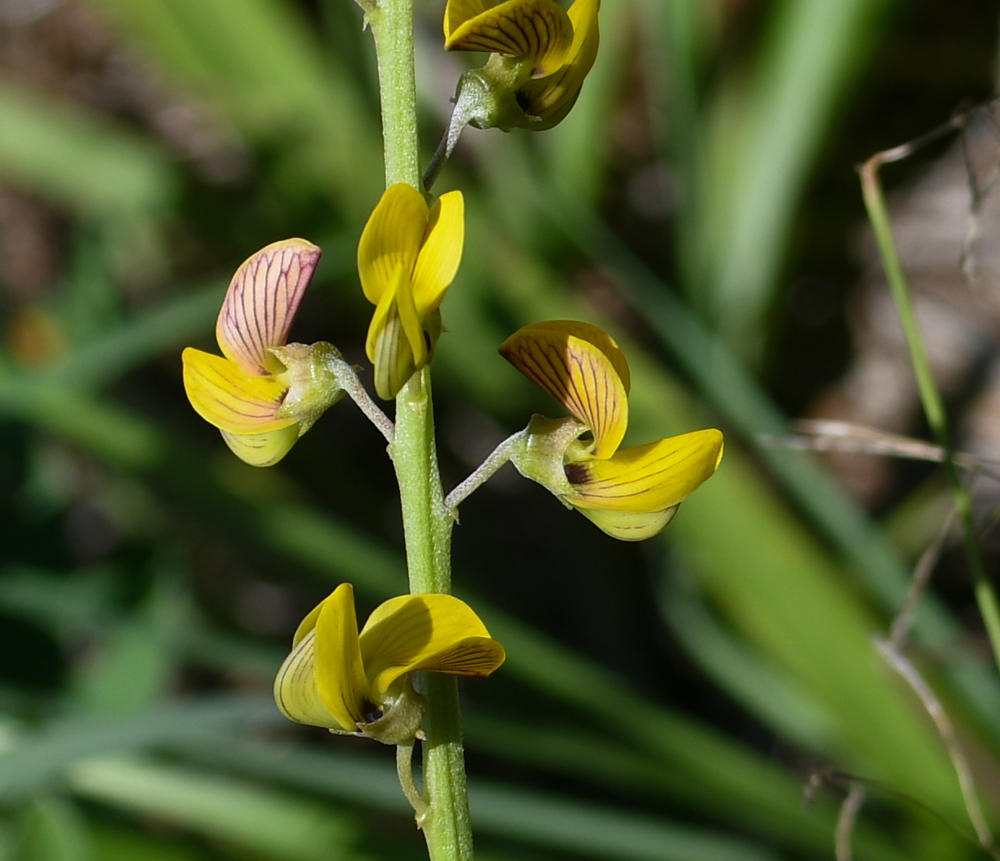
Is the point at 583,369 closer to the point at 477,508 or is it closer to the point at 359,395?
the point at 359,395

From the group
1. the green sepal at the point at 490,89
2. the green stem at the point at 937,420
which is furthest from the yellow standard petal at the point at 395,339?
the green stem at the point at 937,420

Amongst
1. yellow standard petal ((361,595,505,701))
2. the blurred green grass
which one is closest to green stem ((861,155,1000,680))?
the blurred green grass

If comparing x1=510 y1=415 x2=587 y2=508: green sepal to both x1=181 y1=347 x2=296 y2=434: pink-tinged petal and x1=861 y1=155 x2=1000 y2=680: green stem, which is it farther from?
x1=861 y1=155 x2=1000 y2=680: green stem

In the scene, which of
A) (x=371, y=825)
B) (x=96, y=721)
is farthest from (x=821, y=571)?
(x=96, y=721)

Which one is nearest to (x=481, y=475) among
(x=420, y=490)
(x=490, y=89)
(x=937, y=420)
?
(x=420, y=490)

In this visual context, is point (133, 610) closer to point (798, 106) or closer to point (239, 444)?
point (239, 444)

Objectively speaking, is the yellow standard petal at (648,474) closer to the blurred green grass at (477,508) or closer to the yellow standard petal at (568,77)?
the yellow standard petal at (568,77)

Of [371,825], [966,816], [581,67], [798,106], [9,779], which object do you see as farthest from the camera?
[798,106]

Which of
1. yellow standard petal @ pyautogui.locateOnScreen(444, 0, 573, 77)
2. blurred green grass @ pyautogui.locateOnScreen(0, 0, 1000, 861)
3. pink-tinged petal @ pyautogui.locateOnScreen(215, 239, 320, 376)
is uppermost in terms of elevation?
blurred green grass @ pyautogui.locateOnScreen(0, 0, 1000, 861)
